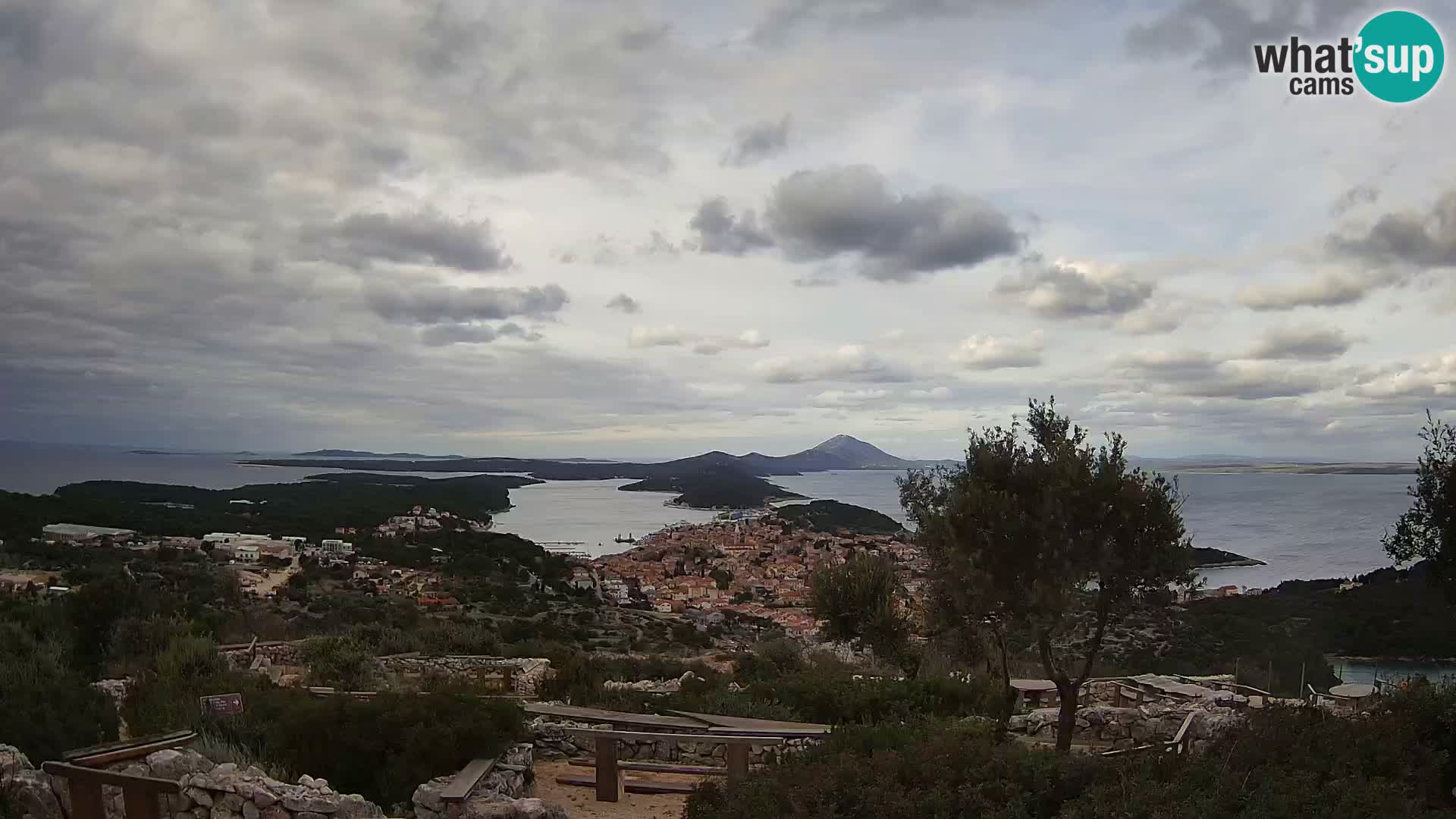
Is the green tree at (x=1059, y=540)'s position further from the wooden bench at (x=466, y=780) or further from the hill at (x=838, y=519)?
the hill at (x=838, y=519)

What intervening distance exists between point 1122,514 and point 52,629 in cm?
1414

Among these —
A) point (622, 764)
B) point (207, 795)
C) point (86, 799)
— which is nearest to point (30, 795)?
point (86, 799)

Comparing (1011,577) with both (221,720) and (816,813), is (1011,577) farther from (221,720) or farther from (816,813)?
(221,720)

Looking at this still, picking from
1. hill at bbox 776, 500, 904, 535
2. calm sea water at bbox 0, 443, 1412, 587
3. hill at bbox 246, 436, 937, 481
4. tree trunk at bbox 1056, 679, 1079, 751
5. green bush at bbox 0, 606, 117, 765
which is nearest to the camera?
green bush at bbox 0, 606, 117, 765

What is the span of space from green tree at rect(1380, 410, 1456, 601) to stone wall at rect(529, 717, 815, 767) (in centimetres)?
693

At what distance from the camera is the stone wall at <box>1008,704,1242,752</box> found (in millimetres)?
9797

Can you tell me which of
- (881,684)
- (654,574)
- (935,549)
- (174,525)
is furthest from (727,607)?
(174,525)

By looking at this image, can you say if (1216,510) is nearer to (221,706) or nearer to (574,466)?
(221,706)

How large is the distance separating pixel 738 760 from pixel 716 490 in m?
96.9

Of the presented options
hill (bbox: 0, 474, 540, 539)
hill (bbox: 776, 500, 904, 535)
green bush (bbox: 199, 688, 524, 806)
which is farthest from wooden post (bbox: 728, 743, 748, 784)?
hill (bbox: 776, 500, 904, 535)

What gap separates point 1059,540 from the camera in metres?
7.77

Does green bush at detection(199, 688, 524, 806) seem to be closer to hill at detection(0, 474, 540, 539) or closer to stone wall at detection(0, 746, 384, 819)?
stone wall at detection(0, 746, 384, 819)

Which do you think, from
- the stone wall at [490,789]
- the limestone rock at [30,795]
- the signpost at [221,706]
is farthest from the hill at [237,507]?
the stone wall at [490,789]

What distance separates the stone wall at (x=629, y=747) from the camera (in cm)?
862
